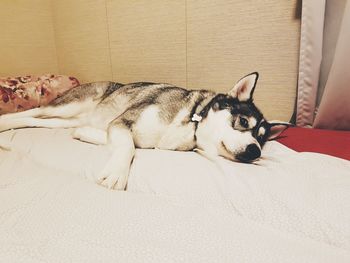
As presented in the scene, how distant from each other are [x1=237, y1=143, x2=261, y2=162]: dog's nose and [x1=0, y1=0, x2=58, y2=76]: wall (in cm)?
232

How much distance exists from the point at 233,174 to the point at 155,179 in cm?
29

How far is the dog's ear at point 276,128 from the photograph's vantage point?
4.86ft

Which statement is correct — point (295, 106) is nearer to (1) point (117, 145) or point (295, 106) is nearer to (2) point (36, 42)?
(1) point (117, 145)

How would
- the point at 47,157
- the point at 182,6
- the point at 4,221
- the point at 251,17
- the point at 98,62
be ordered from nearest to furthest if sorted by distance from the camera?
the point at 4,221
the point at 47,157
the point at 251,17
the point at 182,6
the point at 98,62

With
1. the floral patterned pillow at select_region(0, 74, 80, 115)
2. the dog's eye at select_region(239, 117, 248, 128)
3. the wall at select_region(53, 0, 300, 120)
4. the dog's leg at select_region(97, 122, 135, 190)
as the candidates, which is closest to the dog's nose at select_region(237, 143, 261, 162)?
the dog's eye at select_region(239, 117, 248, 128)

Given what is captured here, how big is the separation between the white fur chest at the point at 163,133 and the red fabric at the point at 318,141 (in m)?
0.51

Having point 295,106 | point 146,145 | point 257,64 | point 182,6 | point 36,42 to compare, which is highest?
point 182,6

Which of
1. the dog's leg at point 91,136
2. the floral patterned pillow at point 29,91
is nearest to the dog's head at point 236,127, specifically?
the dog's leg at point 91,136

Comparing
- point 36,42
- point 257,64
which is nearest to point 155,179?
point 257,64

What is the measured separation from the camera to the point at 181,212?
776 mm

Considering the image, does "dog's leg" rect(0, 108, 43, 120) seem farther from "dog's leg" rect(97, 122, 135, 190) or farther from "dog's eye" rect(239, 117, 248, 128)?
"dog's eye" rect(239, 117, 248, 128)

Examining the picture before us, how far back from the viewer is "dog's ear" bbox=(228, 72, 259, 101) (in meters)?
1.42

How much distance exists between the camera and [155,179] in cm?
101

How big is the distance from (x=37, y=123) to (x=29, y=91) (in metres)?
0.41
